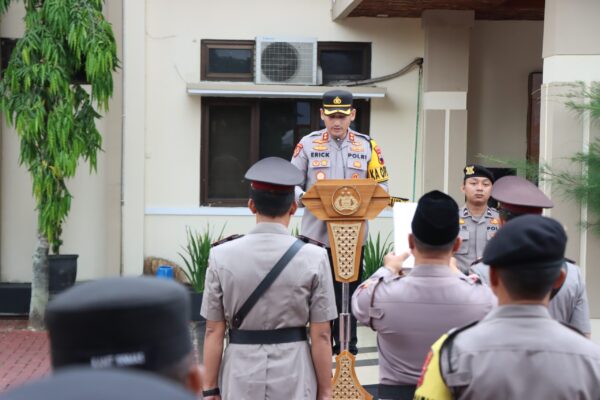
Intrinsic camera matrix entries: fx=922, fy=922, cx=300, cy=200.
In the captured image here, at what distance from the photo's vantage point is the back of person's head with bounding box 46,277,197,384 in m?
1.57

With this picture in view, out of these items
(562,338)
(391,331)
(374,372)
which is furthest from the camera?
(374,372)

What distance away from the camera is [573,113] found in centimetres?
751

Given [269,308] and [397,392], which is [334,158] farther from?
[397,392]

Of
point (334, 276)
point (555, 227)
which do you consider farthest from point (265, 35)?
point (555, 227)

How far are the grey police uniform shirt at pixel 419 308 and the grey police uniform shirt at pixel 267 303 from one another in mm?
476

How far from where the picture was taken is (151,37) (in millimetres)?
10750

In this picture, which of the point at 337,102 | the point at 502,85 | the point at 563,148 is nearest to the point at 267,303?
the point at 337,102

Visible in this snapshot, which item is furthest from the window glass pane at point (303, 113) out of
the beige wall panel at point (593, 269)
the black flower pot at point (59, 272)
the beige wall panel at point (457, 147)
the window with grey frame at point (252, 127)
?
the beige wall panel at point (593, 269)

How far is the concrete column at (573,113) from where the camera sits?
7473 millimetres

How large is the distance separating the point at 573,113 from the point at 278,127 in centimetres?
433

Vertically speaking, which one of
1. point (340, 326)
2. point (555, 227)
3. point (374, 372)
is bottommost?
point (374, 372)

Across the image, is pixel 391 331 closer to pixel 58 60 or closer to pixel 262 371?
pixel 262 371

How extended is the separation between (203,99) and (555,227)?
8464 millimetres

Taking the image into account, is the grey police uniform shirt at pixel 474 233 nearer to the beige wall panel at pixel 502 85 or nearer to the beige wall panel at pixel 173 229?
the beige wall panel at pixel 173 229
